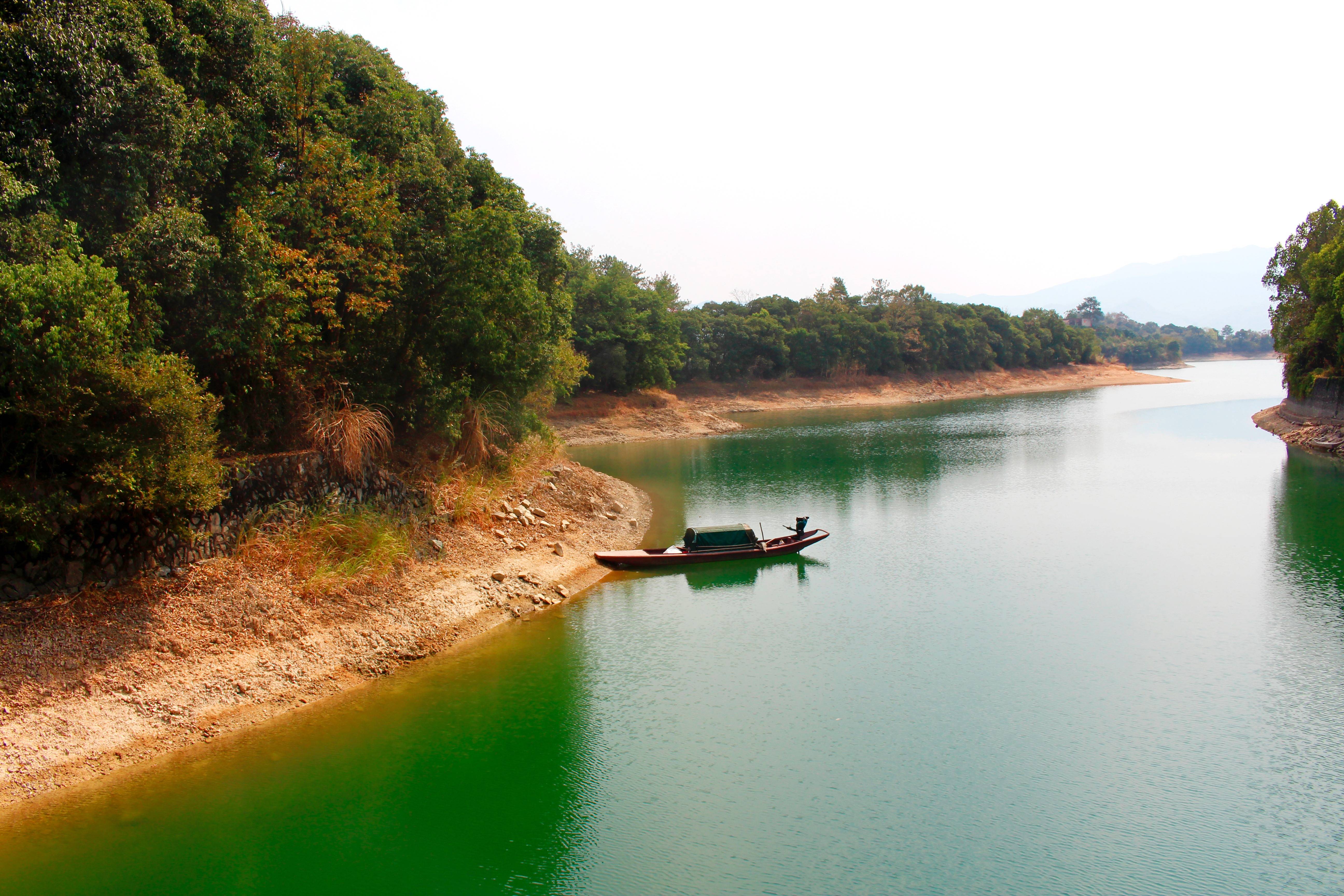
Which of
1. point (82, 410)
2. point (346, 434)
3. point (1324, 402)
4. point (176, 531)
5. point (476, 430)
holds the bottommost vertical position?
point (1324, 402)

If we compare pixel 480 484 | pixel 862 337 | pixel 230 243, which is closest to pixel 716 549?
pixel 480 484

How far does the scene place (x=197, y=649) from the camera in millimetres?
12742

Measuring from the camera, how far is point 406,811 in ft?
34.3

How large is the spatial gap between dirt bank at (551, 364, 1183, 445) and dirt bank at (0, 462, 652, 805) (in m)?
32.1

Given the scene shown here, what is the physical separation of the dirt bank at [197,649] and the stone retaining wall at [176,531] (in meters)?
0.27

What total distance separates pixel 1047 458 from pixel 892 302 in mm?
51653

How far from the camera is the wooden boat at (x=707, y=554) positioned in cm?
2144

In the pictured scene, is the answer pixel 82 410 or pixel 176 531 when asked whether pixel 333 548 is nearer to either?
pixel 176 531

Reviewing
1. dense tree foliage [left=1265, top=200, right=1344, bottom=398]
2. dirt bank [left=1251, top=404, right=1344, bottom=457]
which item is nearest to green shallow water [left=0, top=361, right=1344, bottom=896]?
dirt bank [left=1251, top=404, right=1344, bottom=457]

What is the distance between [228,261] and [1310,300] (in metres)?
50.8

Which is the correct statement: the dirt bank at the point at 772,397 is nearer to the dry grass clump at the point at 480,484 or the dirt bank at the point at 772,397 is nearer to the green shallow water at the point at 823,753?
the dry grass clump at the point at 480,484

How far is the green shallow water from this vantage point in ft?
30.2

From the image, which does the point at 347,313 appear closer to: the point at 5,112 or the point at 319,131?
the point at 319,131

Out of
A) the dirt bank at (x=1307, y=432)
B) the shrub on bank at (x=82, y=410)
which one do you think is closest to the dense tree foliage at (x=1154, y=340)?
the dirt bank at (x=1307, y=432)
